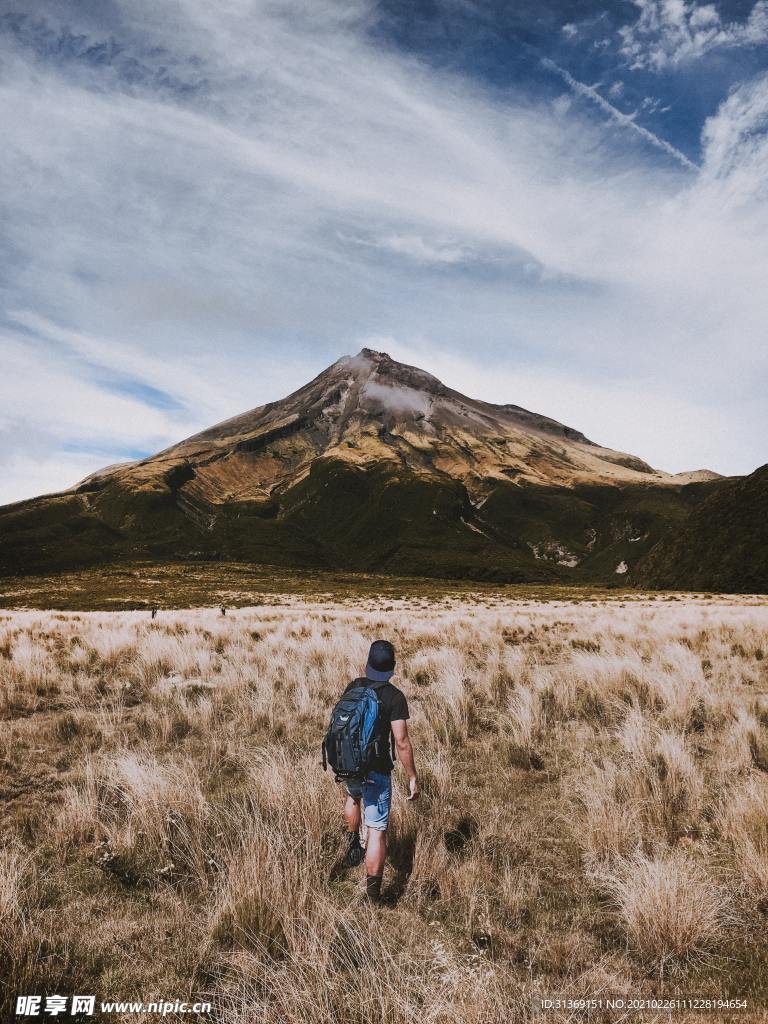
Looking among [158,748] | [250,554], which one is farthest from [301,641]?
[250,554]

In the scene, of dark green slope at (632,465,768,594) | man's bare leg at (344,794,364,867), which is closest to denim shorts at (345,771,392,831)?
man's bare leg at (344,794,364,867)

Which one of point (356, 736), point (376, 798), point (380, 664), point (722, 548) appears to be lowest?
point (376, 798)

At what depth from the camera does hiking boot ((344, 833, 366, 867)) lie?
417 centimetres

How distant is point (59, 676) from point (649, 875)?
11.0m

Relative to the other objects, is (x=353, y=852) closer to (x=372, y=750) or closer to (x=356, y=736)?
(x=372, y=750)

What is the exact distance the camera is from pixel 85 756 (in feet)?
20.8

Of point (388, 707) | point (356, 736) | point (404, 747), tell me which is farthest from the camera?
point (388, 707)

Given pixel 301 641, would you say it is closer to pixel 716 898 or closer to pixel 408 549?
pixel 716 898

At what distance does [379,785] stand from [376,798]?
0.31 feet

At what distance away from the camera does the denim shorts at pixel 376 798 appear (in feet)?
12.9

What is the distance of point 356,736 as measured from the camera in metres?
3.87

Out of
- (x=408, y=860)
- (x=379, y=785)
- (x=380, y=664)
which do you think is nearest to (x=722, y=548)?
(x=408, y=860)

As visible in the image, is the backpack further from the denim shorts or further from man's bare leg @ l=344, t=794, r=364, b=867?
man's bare leg @ l=344, t=794, r=364, b=867

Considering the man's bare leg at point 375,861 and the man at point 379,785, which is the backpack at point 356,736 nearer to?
the man at point 379,785
